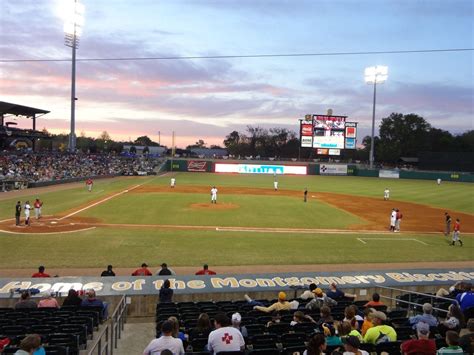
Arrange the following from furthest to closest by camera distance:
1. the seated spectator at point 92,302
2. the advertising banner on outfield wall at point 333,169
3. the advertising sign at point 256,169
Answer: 1. the advertising banner on outfield wall at point 333,169
2. the advertising sign at point 256,169
3. the seated spectator at point 92,302

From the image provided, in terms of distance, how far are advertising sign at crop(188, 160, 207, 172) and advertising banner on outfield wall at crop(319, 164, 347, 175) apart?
84.1ft

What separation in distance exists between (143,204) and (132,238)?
13.6 m

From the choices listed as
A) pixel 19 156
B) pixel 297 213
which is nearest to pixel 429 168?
pixel 297 213

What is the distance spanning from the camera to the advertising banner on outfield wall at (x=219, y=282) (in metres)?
12.5

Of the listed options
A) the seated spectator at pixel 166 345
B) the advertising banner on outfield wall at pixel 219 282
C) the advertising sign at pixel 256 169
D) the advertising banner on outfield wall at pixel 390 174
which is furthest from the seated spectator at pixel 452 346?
the advertising banner on outfield wall at pixel 390 174

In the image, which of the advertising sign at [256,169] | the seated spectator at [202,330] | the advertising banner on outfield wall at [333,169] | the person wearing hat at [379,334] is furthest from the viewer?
the advertising banner on outfield wall at [333,169]

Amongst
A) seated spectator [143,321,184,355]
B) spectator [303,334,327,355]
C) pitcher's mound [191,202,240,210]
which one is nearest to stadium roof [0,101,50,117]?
pitcher's mound [191,202,240,210]

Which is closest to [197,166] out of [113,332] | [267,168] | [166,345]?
[267,168]

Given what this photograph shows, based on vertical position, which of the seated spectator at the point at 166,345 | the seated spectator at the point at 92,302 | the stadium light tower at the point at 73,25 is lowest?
the seated spectator at the point at 92,302

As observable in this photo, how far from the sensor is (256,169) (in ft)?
286

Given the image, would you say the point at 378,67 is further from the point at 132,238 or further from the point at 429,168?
the point at 132,238

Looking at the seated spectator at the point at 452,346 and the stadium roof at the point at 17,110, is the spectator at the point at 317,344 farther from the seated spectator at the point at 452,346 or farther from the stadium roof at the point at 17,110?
the stadium roof at the point at 17,110

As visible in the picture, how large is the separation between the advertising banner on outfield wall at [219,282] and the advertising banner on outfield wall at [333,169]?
241ft

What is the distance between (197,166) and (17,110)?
35.9m
